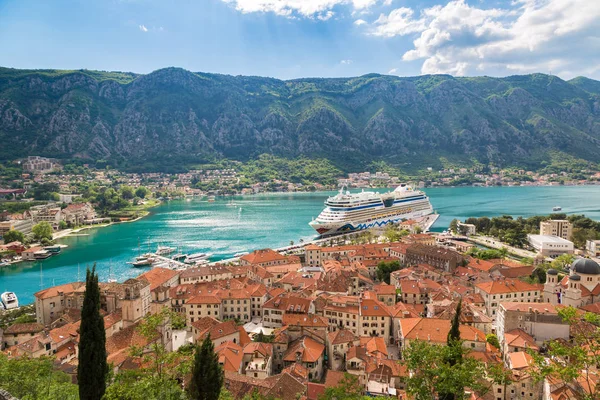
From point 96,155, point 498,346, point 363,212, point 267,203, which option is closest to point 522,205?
point 363,212

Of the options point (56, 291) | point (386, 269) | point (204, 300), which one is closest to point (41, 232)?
point (56, 291)

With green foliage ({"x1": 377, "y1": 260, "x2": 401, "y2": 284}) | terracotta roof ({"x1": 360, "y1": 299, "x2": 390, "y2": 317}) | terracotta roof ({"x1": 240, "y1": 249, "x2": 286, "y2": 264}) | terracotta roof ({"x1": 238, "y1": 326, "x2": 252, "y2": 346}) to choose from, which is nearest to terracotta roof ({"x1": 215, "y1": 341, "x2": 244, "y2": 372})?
terracotta roof ({"x1": 238, "y1": 326, "x2": 252, "y2": 346})

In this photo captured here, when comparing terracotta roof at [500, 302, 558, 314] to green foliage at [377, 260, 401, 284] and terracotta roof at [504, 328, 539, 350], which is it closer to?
terracotta roof at [504, 328, 539, 350]

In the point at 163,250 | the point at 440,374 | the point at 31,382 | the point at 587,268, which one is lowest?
the point at 163,250

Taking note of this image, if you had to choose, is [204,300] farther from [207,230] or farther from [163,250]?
[207,230]

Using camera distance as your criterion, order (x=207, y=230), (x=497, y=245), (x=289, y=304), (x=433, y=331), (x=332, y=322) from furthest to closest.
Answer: (x=207, y=230)
(x=497, y=245)
(x=289, y=304)
(x=332, y=322)
(x=433, y=331)

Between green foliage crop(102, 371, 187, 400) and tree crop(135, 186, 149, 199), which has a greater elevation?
green foliage crop(102, 371, 187, 400)
